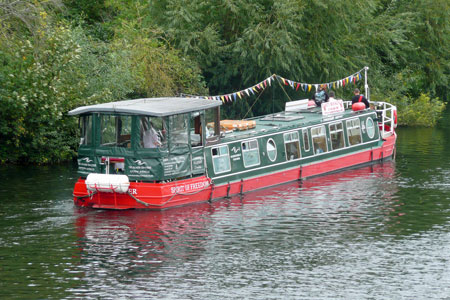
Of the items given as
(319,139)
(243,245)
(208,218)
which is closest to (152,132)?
(208,218)

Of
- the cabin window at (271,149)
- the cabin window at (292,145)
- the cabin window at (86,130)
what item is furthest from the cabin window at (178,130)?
the cabin window at (292,145)

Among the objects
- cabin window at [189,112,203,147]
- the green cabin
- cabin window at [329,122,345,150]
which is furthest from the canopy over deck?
cabin window at [329,122,345,150]

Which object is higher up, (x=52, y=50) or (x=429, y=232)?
(x=52, y=50)

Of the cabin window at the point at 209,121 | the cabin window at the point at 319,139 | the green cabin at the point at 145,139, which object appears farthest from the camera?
the cabin window at the point at 319,139

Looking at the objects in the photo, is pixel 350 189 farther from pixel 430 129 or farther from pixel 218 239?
pixel 430 129

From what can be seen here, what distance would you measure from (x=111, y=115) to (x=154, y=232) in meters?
4.95

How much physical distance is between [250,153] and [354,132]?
22.3 ft

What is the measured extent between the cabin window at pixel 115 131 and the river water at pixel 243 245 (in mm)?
2378

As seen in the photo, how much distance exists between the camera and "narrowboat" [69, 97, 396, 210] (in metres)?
26.1

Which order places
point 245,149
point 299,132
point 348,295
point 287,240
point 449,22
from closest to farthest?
point 348,295 → point 287,240 → point 245,149 → point 299,132 → point 449,22

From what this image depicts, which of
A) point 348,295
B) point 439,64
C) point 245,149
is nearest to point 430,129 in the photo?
point 439,64

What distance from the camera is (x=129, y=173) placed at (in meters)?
26.2

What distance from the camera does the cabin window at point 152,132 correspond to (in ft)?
85.7

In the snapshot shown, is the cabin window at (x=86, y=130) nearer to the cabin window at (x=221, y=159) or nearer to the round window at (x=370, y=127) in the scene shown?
the cabin window at (x=221, y=159)
